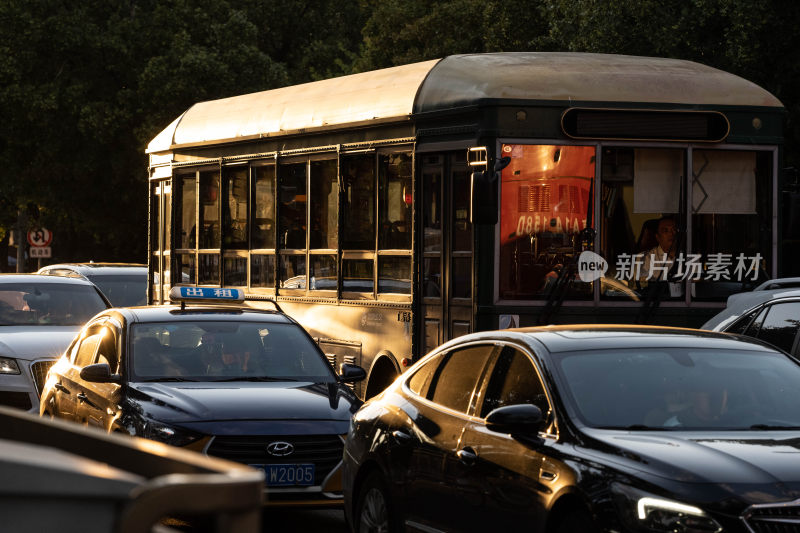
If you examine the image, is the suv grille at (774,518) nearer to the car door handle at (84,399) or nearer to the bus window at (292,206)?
the car door handle at (84,399)

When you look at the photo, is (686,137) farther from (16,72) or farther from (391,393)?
(16,72)

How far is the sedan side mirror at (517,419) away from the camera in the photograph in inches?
267

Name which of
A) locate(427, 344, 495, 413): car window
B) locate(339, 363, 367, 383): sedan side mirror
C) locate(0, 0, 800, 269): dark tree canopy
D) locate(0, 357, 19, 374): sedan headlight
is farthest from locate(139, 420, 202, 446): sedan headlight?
locate(0, 0, 800, 269): dark tree canopy

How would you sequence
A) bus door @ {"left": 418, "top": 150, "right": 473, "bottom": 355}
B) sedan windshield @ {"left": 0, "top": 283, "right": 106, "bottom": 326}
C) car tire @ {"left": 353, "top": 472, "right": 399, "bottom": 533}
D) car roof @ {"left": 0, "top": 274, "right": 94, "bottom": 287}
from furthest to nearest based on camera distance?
car roof @ {"left": 0, "top": 274, "right": 94, "bottom": 287}
sedan windshield @ {"left": 0, "top": 283, "right": 106, "bottom": 326}
bus door @ {"left": 418, "top": 150, "right": 473, "bottom": 355}
car tire @ {"left": 353, "top": 472, "right": 399, "bottom": 533}

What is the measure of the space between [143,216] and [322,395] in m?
33.2

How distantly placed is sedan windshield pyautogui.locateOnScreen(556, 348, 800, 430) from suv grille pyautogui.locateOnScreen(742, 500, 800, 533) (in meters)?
1.03

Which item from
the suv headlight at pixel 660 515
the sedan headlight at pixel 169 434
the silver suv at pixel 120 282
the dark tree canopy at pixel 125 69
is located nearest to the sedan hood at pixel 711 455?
the suv headlight at pixel 660 515

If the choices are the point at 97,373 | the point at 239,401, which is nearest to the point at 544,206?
the point at 239,401

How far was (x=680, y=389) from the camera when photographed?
7.11 metres

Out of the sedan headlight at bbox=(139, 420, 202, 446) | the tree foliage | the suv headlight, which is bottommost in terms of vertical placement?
the sedan headlight at bbox=(139, 420, 202, 446)

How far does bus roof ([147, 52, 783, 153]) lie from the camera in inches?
500

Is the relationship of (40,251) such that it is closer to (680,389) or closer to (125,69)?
(125,69)

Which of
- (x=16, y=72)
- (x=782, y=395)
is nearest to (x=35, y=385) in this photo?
(x=782, y=395)

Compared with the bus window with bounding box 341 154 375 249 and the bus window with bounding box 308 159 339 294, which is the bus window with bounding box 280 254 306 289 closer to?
the bus window with bounding box 308 159 339 294
